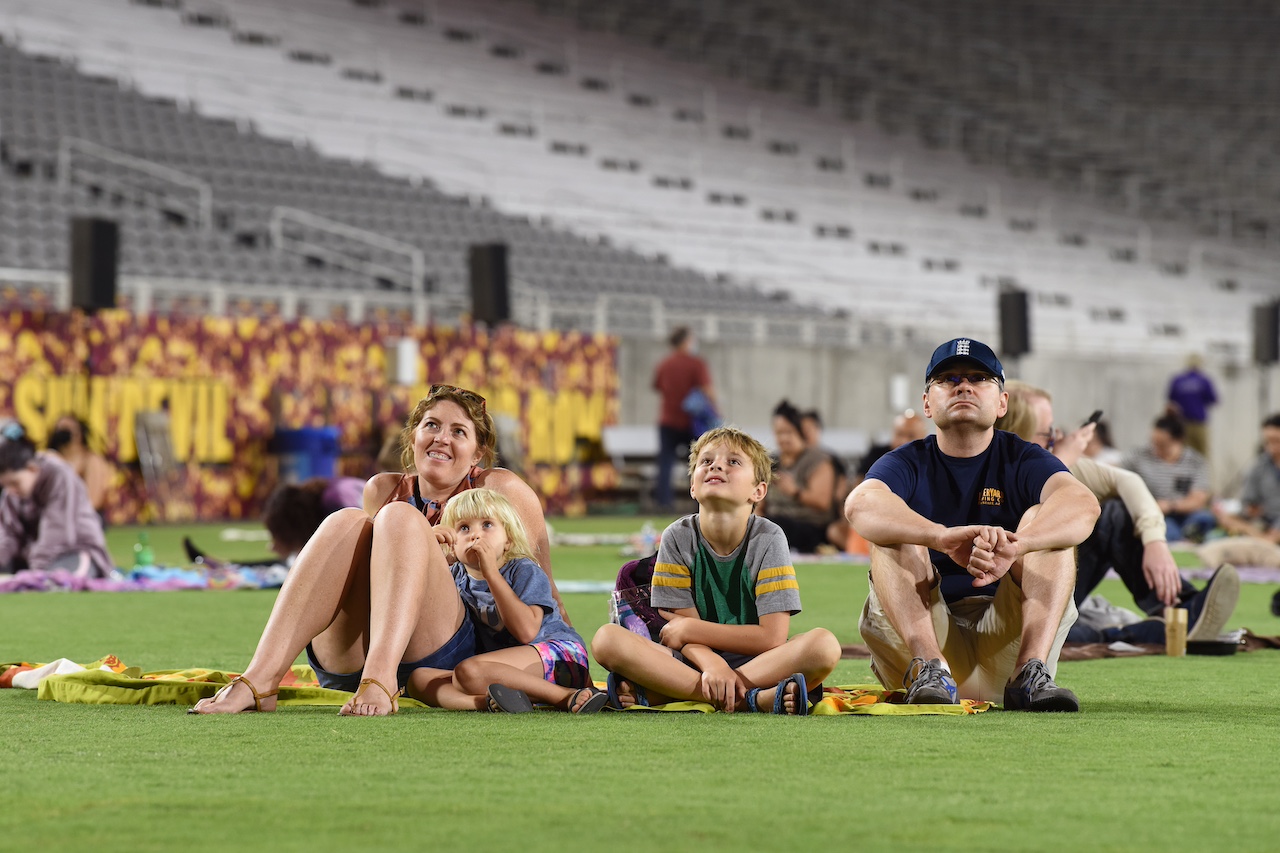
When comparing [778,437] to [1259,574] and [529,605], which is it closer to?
[1259,574]

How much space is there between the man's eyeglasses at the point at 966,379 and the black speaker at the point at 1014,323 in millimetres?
17651

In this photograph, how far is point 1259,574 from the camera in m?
12.2

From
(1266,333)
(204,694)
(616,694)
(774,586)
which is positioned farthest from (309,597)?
(1266,333)

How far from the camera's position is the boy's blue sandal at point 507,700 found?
5145 mm

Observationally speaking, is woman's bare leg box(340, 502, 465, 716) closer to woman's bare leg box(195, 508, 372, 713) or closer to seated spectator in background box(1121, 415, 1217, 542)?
woman's bare leg box(195, 508, 372, 713)

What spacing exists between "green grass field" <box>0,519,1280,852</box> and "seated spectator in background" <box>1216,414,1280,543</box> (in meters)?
7.52

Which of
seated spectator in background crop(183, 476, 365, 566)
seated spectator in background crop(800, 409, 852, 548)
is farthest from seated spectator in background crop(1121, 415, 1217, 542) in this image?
seated spectator in background crop(183, 476, 365, 566)

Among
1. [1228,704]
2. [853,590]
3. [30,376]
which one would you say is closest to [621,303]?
[30,376]

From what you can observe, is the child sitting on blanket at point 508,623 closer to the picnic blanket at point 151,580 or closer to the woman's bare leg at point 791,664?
the woman's bare leg at point 791,664

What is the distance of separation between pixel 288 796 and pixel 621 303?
68.7 ft

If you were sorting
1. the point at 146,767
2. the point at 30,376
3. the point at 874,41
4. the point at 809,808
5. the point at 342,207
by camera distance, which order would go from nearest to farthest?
1. the point at 809,808
2. the point at 146,767
3. the point at 30,376
4. the point at 342,207
5. the point at 874,41

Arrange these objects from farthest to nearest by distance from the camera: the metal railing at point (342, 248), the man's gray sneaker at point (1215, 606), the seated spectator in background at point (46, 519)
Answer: the metal railing at point (342, 248), the seated spectator in background at point (46, 519), the man's gray sneaker at point (1215, 606)

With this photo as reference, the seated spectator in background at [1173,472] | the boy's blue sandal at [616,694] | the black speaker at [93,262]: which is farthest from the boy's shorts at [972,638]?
the black speaker at [93,262]

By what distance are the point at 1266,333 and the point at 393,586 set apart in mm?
23252
